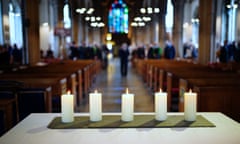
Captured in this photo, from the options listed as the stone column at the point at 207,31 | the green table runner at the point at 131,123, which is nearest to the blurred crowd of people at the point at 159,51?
the stone column at the point at 207,31

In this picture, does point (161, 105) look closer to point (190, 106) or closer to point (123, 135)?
point (190, 106)

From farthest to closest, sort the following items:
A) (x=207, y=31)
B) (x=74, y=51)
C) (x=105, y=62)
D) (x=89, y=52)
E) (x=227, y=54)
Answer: (x=105, y=62)
(x=89, y=52)
(x=74, y=51)
(x=227, y=54)
(x=207, y=31)

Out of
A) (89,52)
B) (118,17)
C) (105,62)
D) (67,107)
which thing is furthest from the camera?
(105,62)

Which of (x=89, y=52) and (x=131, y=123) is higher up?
(x=89, y=52)

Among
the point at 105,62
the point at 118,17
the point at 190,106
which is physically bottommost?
the point at 190,106

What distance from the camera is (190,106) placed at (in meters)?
2.00

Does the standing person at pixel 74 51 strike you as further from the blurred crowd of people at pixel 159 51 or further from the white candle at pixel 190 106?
the white candle at pixel 190 106

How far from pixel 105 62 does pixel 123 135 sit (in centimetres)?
1709

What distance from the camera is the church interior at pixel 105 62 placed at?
3.83 meters

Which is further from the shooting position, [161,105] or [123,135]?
[161,105]

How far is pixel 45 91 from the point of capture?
12.5 feet

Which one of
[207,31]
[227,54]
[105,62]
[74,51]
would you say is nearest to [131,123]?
[207,31]

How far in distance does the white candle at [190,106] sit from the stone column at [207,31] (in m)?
8.59

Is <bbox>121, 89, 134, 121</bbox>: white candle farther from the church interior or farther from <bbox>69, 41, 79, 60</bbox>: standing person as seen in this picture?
<bbox>69, 41, 79, 60</bbox>: standing person
